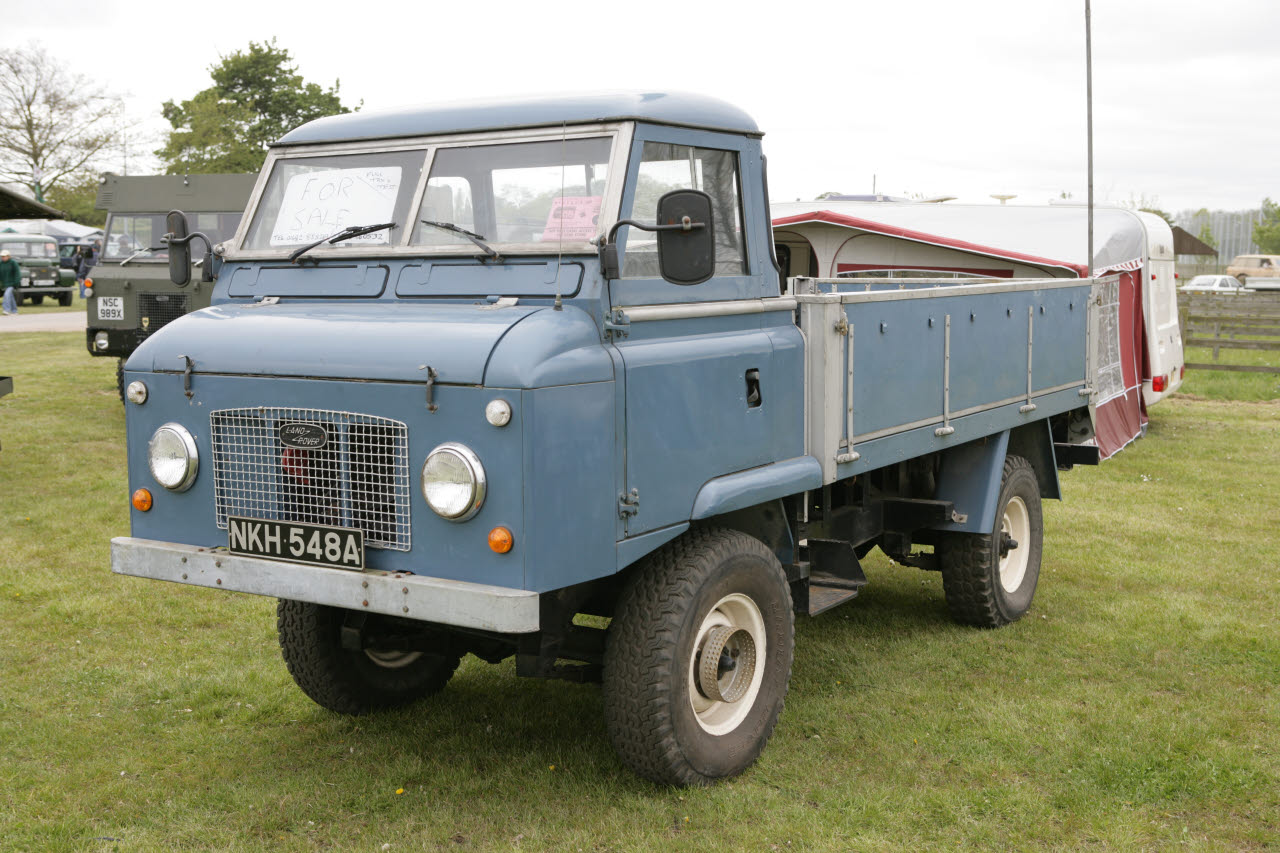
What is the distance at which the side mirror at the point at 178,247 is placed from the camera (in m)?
5.64

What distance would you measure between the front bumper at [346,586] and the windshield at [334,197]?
4.66 ft

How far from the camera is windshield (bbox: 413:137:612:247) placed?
191 inches

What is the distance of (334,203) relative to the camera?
5406mm

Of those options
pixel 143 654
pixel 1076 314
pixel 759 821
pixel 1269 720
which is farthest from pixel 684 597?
pixel 1076 314

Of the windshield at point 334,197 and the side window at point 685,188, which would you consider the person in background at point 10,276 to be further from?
the side window at point 685,188

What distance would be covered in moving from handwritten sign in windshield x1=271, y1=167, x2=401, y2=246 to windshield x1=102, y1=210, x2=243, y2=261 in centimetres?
1097

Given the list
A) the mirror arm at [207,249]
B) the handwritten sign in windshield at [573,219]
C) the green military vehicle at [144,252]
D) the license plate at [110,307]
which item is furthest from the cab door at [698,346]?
the license plate at [110,307]

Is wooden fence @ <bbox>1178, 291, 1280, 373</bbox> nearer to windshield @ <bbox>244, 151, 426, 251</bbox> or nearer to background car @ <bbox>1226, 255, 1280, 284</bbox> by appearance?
windshield @ <bbox>244, 151, 426, 251</bbox>

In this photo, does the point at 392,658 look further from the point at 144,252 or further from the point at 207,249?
the point at 144,252

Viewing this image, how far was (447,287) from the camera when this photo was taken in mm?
4879

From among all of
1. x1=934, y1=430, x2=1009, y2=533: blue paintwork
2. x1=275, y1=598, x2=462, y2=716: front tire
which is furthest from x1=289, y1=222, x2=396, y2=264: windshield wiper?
x1=934, y1=430, x2=1009, y2=533: blue paintwork

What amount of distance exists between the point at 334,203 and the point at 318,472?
1.41 m

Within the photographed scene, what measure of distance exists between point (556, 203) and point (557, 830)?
2.35 m

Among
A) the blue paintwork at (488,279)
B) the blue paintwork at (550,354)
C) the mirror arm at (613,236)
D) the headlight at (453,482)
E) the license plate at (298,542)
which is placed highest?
the mirror arm at (613,236)
